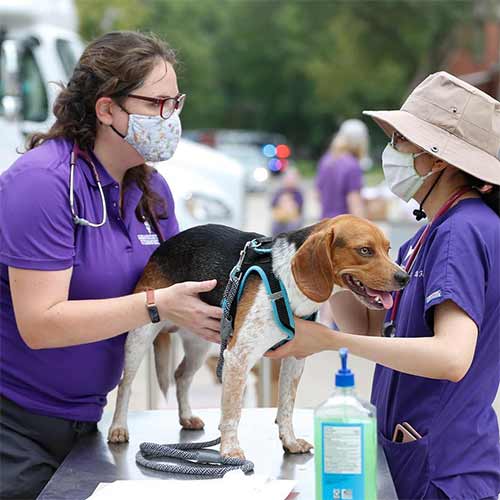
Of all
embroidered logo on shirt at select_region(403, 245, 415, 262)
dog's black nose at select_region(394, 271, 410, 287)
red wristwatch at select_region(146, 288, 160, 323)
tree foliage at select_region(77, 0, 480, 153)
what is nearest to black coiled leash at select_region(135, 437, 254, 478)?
red wristwatch at select_region(146, 288, 160, 323)

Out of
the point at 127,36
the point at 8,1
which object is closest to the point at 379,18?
the point at 8,1

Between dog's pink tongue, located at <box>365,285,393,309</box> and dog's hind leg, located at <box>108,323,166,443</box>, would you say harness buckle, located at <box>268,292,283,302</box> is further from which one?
dog's hind leg, located at <box>108,323,166,443</box>

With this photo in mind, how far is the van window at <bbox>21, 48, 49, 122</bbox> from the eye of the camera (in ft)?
28.4

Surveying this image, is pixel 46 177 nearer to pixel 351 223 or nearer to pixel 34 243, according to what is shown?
pixel 34 243

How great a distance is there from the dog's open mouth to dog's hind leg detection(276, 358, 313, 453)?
15.1 inches

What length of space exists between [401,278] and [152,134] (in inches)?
34.9

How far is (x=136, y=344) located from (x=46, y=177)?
61cm

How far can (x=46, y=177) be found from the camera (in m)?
2.73

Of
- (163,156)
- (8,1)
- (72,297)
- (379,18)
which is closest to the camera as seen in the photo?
(72,297)

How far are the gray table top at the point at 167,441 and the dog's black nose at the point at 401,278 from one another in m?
0.53

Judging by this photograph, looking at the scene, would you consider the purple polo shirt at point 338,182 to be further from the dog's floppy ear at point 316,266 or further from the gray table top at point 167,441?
the dog's floppy ear at point 316,266

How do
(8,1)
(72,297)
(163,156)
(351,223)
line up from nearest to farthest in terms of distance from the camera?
1. (351,223)
2. (72,297)
3. (163,156)
4. (8,1)

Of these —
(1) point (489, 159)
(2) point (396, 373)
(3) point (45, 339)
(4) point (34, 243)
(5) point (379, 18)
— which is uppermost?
(1) point (489, 159)

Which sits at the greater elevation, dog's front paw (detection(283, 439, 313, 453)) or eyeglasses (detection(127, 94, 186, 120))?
eyeglasses (detection(127, 94, 186, 120))
